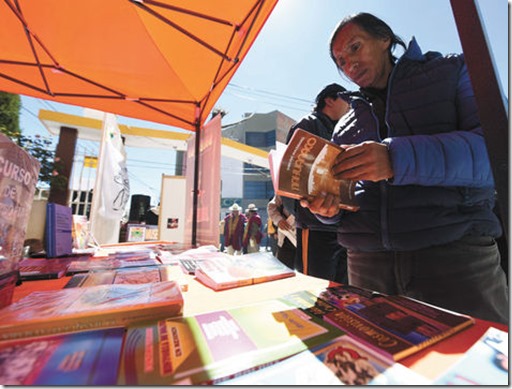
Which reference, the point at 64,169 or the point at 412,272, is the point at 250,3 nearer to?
the point at 412,272

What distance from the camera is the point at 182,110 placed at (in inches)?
75.0

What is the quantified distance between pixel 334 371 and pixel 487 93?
38 centimetres

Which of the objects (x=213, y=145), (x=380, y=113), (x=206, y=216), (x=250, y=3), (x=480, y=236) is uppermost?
(x=250, y=3)

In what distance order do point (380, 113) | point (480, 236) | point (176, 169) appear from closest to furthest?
point (480, 236)
point (380, 113)
point (176, 169)

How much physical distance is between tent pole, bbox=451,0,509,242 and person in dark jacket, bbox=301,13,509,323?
24cm

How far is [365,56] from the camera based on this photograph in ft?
2.65

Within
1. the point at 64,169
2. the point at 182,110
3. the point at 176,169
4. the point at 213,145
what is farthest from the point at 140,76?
the point at 176,169

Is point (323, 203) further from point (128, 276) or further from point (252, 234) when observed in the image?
point (252, 234)

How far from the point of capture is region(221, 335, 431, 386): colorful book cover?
0.25 metres

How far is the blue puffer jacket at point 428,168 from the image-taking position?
525mm

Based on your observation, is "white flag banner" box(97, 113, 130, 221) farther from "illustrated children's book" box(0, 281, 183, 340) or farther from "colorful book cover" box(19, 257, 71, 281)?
"illustrated children's book" box(0, 281, 183, 340)

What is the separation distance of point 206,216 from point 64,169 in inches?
141

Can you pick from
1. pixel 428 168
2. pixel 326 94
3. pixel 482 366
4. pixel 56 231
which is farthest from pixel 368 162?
pixel 56 231

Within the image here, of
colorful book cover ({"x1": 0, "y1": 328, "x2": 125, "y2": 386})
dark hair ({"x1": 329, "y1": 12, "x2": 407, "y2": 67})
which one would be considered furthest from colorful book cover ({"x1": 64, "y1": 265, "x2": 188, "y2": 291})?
dark hair ({"x1": 329, "y1": 12, "x2": 407, "y2": 67})
